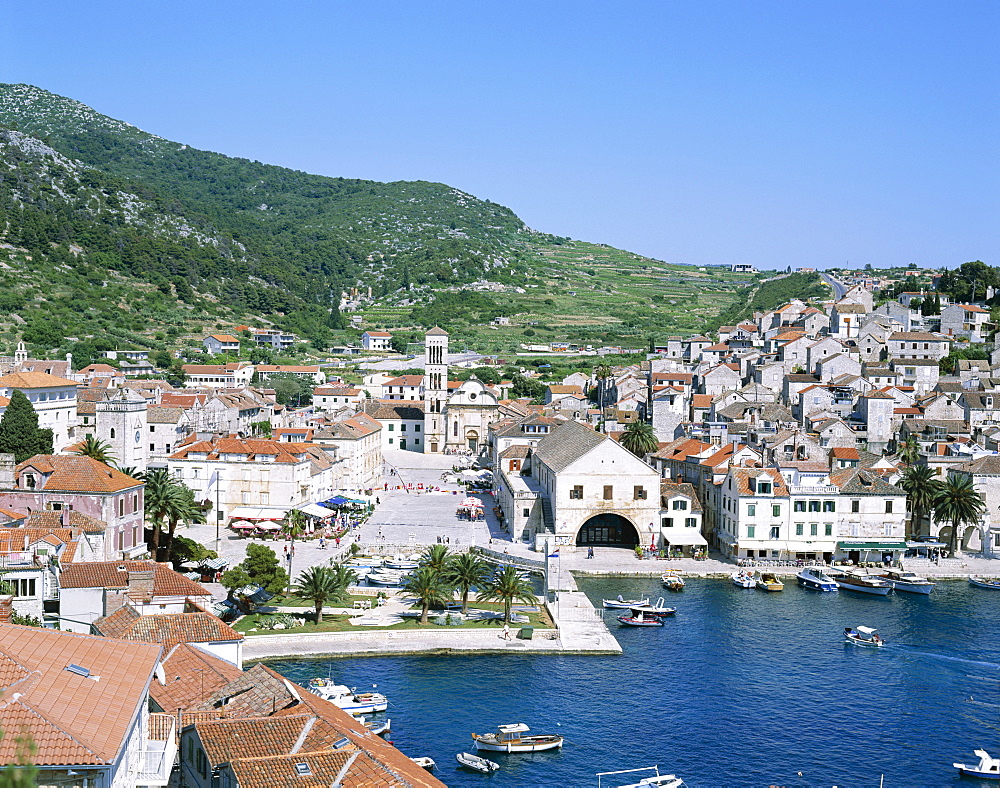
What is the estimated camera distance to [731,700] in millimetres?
34781

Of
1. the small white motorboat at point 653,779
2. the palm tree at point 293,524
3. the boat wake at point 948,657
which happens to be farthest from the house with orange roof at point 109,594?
the boat wake at point 948,657

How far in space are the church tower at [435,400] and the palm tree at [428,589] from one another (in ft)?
191

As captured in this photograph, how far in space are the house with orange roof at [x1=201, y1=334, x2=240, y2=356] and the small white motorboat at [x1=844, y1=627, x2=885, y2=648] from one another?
104m

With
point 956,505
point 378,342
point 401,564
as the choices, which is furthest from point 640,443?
point 378,342

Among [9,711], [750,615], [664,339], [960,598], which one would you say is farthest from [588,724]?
[664,339]

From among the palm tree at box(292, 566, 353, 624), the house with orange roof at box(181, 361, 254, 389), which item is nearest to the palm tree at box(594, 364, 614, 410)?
the house with orange roof at box(181, 361, 254, 389)

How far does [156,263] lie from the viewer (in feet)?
515

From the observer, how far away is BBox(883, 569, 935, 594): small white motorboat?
50219mm

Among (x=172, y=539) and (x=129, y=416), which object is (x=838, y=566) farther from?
(x=129, y=416)

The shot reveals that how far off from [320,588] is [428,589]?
167 inches

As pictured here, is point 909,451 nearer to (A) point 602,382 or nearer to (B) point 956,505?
(B) point 956,505

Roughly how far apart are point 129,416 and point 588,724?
130 ft

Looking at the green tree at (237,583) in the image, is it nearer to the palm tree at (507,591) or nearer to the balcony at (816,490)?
the palm tree at (507,591)

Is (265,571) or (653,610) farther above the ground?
(265,571)
